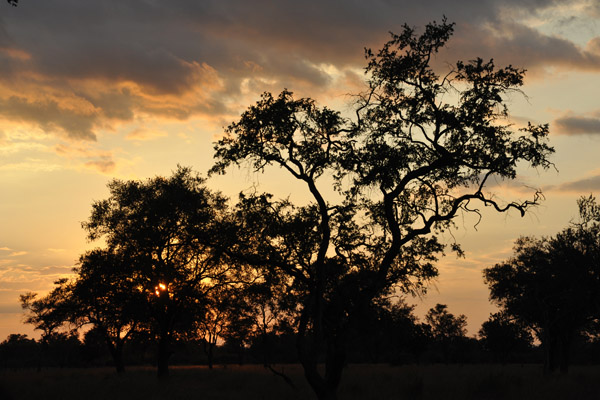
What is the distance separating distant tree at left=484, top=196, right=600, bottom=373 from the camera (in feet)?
126

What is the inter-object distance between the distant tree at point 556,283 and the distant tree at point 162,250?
25225 mm

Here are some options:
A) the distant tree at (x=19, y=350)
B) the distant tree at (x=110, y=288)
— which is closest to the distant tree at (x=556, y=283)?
the distant tree at (x=110, y=288)

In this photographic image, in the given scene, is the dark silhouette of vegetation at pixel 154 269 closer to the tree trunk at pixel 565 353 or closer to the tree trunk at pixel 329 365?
the tree trunk at pixel 329 365

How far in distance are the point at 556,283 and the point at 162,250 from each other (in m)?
30.5

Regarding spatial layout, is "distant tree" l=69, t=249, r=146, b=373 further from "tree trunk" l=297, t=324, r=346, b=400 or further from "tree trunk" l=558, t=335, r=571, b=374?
"tree trunk" l=558, t=335, r=571, b=374

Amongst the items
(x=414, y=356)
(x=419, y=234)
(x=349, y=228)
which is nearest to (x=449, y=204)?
(x=419, y=234)

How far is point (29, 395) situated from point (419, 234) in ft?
68.6

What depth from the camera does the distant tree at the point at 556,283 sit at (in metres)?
38.3

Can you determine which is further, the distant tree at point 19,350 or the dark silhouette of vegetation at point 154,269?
the distant tree at point 19,350

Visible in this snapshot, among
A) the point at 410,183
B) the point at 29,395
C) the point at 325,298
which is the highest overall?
the point at 410,183

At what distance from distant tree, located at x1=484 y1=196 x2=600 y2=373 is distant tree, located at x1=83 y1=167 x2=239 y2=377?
25.2 metres

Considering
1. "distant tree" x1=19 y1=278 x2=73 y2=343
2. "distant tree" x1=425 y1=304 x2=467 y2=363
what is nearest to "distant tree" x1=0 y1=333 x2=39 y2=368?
"distant tree" x1=19 y1=278 x2=73 y2=343

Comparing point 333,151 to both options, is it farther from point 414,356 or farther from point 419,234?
point 414,356

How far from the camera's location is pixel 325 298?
23.7 metres
